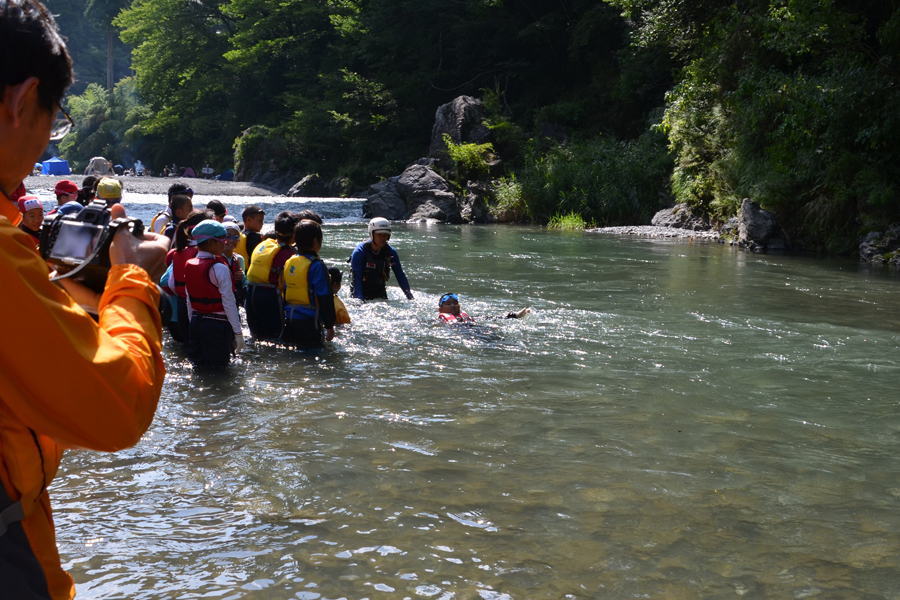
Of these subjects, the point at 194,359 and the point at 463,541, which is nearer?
the point at 463,541

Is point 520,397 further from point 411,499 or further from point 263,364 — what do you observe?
point 263,364

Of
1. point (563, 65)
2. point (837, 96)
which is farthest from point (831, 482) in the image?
point (563, 65)

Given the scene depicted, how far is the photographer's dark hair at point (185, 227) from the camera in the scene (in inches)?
277

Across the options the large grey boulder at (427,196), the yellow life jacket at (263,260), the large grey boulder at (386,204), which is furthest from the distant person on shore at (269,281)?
the large grey boulder at (386,204)

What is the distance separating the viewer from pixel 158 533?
12.8ft

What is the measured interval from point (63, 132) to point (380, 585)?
7.86ft

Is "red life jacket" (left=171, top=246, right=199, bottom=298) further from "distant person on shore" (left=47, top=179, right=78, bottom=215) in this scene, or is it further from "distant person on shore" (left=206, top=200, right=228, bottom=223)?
"distant person on shore" (left=47, top=179, right=78, bottom=215)

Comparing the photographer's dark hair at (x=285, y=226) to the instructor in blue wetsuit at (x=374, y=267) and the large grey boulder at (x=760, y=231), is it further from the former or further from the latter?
the large grey boulder at (x=760, y=231)

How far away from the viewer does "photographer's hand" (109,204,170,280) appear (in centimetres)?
163

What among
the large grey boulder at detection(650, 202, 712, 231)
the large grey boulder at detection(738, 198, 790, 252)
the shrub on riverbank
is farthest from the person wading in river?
the shrub on riverbank

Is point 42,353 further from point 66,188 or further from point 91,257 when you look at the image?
point 66,188

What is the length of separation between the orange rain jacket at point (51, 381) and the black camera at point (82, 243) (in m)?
0.07

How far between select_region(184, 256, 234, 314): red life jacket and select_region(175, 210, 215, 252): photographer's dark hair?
0.22m

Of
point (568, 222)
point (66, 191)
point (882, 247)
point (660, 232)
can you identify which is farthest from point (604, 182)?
point (66, 191)
